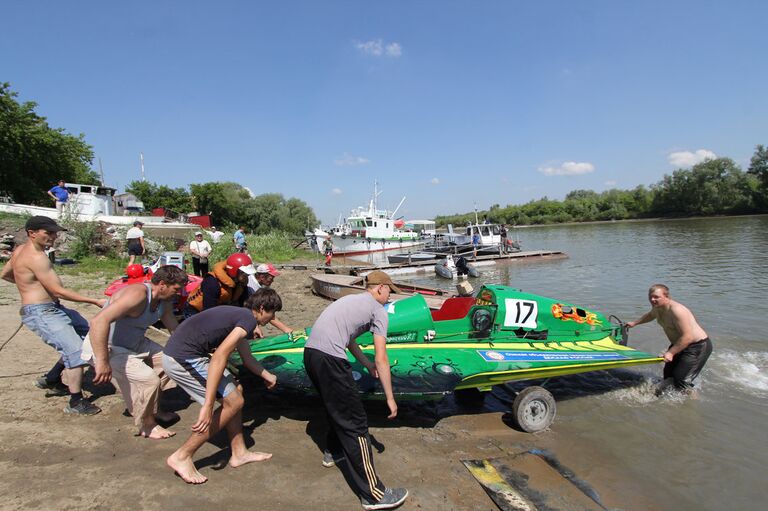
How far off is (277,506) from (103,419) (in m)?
2.42

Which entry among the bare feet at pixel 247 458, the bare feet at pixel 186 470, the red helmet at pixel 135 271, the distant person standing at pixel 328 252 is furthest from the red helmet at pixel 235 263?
the distant person standing at pixel 328 252

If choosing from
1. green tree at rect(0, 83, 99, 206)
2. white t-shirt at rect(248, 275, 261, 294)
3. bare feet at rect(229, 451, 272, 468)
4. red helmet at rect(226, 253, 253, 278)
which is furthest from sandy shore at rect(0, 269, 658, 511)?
green tree at rect(0, 83, 99, 206)

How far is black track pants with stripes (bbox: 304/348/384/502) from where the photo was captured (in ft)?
10.5

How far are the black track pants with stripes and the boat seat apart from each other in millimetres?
3182

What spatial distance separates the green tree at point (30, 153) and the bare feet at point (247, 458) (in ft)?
115

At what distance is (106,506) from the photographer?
2.88m

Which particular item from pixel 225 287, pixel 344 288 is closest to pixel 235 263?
pixel 225 287

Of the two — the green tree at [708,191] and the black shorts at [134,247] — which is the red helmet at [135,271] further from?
the green tree at [708,191]

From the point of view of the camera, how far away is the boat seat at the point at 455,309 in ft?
20.2

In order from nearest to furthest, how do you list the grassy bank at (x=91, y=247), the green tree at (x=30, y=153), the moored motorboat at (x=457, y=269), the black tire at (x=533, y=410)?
the black tire at (x=533, y=410) < the grassy bank at (x=91, y=247) < the moored motorboat at (x=457, y=269) < the green tree at (x=30, y=153)

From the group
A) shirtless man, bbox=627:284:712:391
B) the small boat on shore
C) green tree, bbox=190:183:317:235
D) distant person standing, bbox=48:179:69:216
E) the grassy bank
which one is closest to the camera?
shirtless man, bbox=627:284:712:391

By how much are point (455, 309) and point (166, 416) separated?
13.4ft

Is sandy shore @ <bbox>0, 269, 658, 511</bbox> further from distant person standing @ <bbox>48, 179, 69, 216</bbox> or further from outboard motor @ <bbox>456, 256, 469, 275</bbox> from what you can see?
outboard motor @ <bbox>456, 256, 469, 275</bbox>

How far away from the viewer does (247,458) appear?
364 cm
